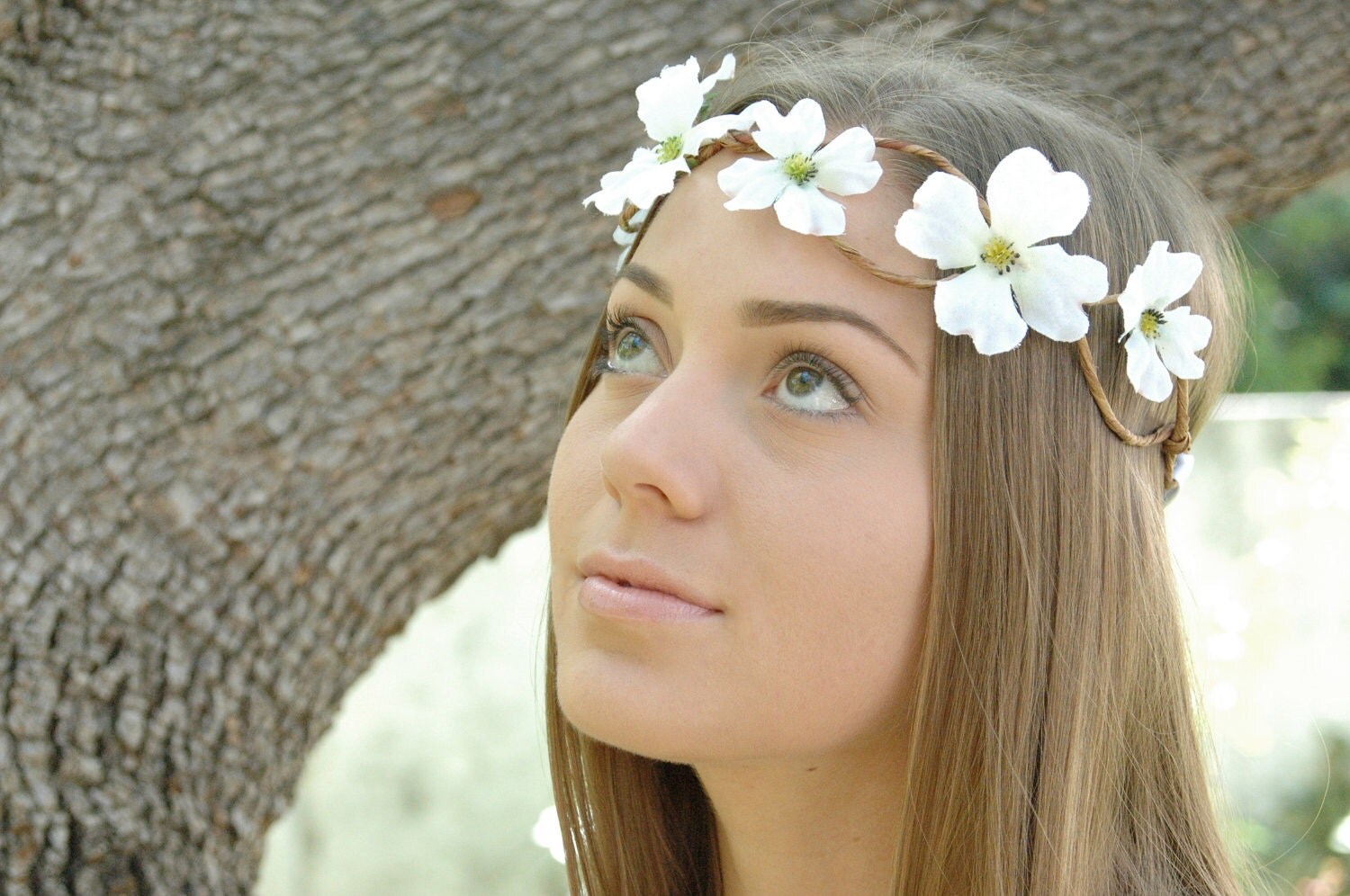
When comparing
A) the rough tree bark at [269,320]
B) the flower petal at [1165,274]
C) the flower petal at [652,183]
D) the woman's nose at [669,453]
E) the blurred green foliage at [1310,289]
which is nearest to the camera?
the woman's nose at [669,453]

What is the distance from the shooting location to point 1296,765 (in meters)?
4.97

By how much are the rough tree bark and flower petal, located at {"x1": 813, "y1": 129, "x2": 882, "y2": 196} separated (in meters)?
0.74

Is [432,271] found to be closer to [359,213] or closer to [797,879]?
[359,213]

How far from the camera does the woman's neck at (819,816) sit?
161cm

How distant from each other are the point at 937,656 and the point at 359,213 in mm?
1138

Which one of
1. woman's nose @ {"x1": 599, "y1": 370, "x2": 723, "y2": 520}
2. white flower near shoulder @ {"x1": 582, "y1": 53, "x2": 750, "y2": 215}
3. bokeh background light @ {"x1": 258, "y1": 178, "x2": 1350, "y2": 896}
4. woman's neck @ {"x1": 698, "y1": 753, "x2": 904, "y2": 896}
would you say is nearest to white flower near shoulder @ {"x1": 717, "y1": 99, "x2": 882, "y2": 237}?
white flower near shoulder @ {"x1": 582, "y1": 53, "x2": 750, "y2": 215}

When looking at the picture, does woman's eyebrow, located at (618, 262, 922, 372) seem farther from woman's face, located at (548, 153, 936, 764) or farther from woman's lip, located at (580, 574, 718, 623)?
woman's lip, located at (580, 574, 718, 623)

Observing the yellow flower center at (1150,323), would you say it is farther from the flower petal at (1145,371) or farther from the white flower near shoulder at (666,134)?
the white flower near shoulder at (666,134)

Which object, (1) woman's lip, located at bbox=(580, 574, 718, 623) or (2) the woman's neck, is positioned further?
(2) the woman's neck

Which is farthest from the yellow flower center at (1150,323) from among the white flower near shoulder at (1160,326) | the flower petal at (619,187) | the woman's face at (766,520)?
the flower petal at (619,187)

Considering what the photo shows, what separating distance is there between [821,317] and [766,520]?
22cm

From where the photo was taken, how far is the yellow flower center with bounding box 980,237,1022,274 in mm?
1467

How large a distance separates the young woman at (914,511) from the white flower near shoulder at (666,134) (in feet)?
0.14

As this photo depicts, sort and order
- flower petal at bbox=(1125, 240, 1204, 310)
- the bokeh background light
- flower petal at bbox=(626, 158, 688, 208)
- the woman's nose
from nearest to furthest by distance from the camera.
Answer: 1. the woman's nose
2. flower petal at bbox=(1125, 240, 1204, 310)
3. flower petal at bbox=(626, 158, 688, 208)
4. the bokeh background light
